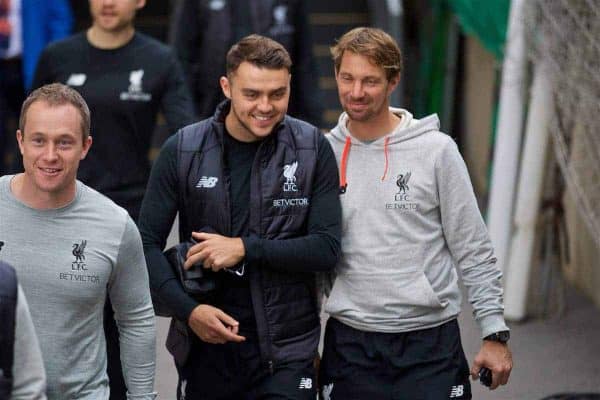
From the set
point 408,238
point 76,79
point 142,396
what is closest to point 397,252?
point 408,238

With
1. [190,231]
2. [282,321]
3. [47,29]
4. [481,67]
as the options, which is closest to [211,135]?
[190,231]

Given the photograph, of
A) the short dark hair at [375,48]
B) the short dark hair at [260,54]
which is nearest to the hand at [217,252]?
the short dark hair at [260,54]

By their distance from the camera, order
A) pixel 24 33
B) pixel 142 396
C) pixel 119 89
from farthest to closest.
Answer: pixel 24 33 < pixel 119 89 < pixel 142 396

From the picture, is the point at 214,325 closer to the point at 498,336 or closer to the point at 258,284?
the point at 258,284

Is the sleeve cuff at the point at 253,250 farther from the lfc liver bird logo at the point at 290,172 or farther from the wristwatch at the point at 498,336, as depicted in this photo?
the wristwatch at the point at 498,336

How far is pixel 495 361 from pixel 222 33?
3620mm

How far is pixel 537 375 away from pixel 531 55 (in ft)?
5.83

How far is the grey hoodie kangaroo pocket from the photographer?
4.64m

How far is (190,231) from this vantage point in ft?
15.4

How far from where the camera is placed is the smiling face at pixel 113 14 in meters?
6.03

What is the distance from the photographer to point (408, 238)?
4672 millimetres

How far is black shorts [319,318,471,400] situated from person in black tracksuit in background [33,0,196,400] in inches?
64.0

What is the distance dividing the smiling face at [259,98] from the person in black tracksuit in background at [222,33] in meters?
3.16

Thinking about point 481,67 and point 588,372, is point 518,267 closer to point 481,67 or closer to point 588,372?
point 588,372
